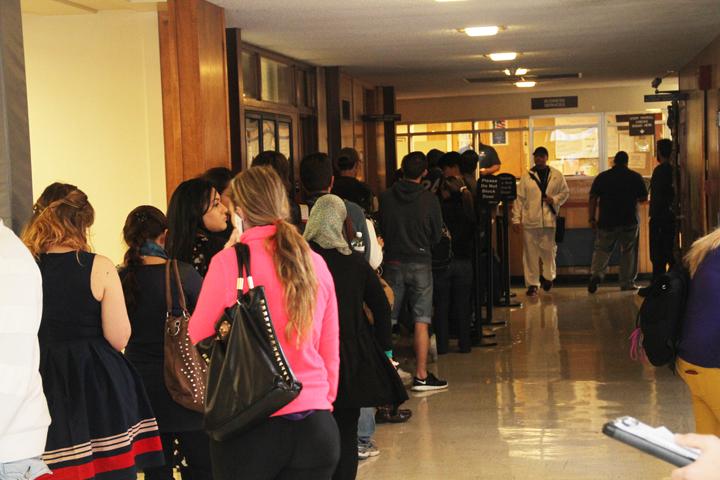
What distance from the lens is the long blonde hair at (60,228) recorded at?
3.68 metres

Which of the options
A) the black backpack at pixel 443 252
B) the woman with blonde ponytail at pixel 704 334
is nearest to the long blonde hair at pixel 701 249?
the woman with blonde ponytail at pixel 704 334

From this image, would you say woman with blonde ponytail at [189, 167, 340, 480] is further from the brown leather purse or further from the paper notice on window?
the paper notice on window

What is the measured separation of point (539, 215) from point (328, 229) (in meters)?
8.84

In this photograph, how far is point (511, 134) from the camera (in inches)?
688

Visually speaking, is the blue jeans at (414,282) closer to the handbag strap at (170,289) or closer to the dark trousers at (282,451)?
the handbag strap at (170,289)

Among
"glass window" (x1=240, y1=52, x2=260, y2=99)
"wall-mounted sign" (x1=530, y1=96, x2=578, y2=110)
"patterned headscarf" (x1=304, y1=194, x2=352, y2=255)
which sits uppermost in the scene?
"wall-mounted sign" (x1=530, y1=96, x2=578, y2=110)

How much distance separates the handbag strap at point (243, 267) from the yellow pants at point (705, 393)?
1.69 m

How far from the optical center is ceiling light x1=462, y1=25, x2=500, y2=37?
823cm

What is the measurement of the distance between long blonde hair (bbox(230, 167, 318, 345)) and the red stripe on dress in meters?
1.10

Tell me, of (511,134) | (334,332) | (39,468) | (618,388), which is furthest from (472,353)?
(511,134)

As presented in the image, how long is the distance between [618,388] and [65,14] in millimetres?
4435

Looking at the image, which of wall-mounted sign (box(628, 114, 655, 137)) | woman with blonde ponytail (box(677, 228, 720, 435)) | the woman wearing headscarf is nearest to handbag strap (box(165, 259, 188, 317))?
the woman wearing headscarf

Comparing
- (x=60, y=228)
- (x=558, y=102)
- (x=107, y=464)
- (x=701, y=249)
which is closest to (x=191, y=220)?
(x=60, y=228)

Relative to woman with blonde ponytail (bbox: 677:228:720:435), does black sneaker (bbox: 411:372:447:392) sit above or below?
below
